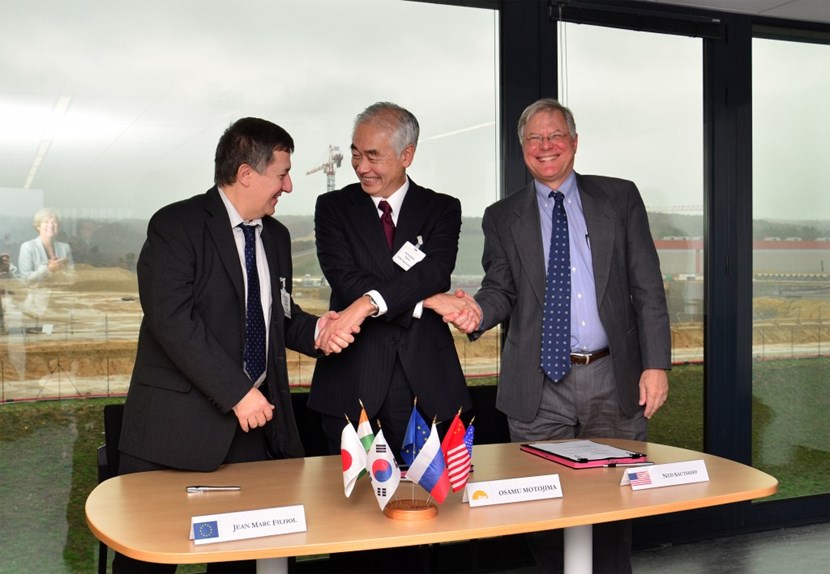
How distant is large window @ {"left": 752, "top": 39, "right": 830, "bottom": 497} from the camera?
5.66 m

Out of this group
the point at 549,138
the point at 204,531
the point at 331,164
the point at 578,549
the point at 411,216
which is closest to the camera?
the point at 204,531

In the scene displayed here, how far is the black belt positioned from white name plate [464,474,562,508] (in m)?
1.06

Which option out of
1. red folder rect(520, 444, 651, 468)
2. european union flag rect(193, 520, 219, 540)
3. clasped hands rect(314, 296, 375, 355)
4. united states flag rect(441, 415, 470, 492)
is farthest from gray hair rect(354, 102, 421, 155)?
european union flag rect(193, 520, 219, 540)

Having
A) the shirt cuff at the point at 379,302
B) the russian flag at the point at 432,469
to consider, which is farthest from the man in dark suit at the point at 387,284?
the russian flag at the point at 432,469

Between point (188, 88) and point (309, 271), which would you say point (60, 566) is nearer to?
point (309, 271)

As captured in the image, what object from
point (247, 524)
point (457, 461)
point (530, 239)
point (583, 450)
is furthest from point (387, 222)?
point (247, 524)

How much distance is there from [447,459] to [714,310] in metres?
3.54

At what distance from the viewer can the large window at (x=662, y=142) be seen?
5.20 metres

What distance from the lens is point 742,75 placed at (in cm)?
556

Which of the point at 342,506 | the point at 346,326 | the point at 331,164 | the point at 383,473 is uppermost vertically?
the point at 331,164

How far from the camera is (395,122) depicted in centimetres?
350

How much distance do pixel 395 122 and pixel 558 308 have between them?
0.93 metres

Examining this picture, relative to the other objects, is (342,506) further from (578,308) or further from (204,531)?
Answer: (578,308)

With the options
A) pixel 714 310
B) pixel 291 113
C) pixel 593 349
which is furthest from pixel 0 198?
pixel 714 310
